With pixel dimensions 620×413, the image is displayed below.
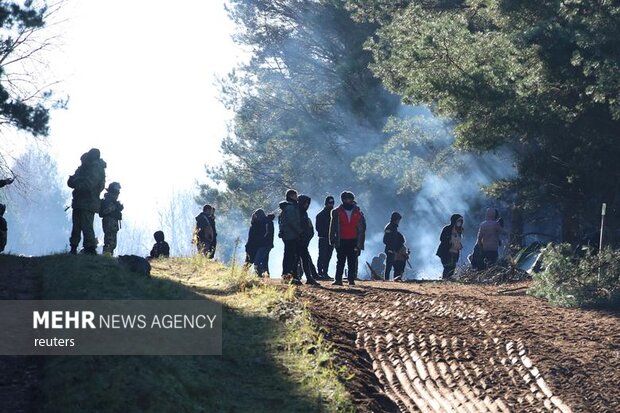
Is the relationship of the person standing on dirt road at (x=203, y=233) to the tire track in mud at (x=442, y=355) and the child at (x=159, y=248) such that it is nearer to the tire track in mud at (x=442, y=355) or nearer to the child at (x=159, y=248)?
the child at (x=159, y=248)

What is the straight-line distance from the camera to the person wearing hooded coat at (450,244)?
25859mm

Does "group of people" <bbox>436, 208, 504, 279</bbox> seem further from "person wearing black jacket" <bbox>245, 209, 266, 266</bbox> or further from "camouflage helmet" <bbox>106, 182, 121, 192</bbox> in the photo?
"camouflage helmet" <bbox>106, 182, 121, 192</bbox>

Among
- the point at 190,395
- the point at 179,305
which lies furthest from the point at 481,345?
the point at 190,395

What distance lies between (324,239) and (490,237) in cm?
403

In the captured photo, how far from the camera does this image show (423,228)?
148ft

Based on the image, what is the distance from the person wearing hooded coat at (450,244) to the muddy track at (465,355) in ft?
26.6

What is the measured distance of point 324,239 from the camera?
24.3 metres

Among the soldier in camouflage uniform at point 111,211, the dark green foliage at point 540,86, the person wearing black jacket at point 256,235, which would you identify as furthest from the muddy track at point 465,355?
the person wearing black jacket at point 256,235

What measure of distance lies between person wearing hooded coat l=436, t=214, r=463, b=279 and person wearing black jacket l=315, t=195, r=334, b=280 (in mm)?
3055

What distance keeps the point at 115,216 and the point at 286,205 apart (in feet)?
11.4

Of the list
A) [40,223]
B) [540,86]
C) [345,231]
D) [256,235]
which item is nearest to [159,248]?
[256,235]

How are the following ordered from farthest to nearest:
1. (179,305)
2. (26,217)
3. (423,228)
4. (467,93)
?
(26,217), (423,228), (467,93), (179,305)

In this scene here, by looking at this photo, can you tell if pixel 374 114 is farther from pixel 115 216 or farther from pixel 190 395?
pixel 190 395

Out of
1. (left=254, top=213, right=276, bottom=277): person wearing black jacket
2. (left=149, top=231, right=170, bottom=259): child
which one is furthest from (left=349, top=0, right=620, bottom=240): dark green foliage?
(left=149, top=231, right=170, bottom=259): child
